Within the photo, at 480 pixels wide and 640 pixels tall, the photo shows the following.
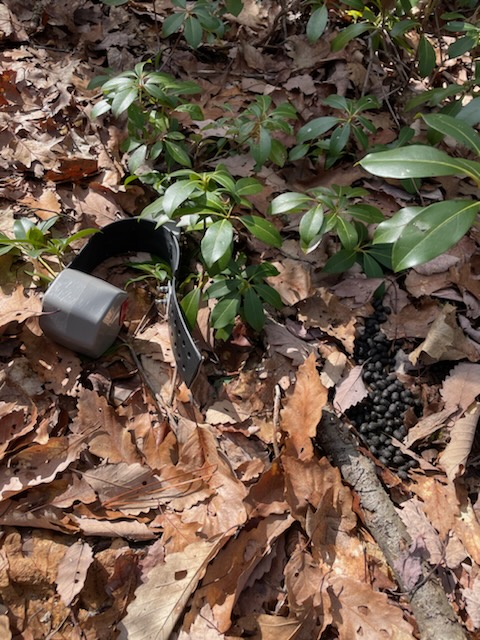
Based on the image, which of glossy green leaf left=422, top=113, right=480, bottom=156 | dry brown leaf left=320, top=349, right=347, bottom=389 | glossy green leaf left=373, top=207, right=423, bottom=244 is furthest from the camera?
dry brown leaf left=320, top=349, right=347, bottom=389

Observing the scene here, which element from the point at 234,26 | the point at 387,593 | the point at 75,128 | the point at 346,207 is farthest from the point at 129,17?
the point at 387,593

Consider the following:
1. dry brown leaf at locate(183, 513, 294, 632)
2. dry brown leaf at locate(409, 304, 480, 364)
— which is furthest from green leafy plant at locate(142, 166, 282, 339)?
dry brown leaf at locate(183, 513, 294, 632)

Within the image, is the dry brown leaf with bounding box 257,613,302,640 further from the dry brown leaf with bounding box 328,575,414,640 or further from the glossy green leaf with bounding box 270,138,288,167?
the glossy green leaf with bounding box 270,138,288,167

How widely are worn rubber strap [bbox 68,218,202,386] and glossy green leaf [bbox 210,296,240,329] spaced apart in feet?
0.55

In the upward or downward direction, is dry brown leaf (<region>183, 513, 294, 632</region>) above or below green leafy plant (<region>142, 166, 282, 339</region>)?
below

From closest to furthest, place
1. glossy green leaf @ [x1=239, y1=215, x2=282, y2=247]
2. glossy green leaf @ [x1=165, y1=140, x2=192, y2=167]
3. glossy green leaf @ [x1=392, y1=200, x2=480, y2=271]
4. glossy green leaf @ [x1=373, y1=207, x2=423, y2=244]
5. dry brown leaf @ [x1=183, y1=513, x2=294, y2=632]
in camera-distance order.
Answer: glossy green leaf @ [x1=392, y1=200, x2=480, y2=271]
dry brown leaf @ [x1=183, y1=513, x2=294, y2=632]
glossy green leaf @ [x1=373, y1=207, x2=423, y2=244]
glossy green leaf @ [x1=239, y1=215, x2=282, y2=247]
glossy green leaf @ [x1=165, y1=140, x2=192, y2=167]

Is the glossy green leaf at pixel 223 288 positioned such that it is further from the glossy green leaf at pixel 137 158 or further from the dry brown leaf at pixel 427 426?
the dry brown leaf at pixel 427 426

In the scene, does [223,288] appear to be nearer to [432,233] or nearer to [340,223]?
[340,223]

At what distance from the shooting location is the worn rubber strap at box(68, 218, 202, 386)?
1.99 metres

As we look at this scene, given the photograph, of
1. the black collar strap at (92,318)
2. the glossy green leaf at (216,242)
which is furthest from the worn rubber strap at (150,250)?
the glossy green leaf at (216,242)

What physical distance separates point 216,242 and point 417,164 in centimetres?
74

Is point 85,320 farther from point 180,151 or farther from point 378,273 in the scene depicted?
point 378,273

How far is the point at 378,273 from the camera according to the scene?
2.35m

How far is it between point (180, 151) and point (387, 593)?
6.43 feet
